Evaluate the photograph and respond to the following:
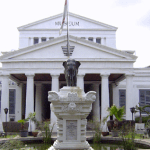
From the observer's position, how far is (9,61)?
34.8 meters

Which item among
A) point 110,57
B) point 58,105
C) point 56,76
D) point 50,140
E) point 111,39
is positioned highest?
point 111,39

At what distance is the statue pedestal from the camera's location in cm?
1132

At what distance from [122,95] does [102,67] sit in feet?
39.3

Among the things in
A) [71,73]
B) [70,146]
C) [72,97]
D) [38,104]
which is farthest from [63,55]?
[70,146]

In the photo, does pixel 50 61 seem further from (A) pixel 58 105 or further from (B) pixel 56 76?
(A) pixel 58 105

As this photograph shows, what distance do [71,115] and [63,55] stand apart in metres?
23.8

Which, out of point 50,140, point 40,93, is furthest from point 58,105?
point 40,93

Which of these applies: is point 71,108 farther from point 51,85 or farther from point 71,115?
point 51,85

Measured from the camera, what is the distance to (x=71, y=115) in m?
11.5

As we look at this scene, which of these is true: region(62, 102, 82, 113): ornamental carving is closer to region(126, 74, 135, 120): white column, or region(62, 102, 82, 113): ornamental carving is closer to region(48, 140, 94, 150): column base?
region(48, 140, 94, 150): column base

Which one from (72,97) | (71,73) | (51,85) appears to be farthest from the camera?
(51,85)

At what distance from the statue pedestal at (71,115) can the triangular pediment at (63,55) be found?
23.5 metres

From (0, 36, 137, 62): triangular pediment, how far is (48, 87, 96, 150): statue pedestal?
77.2 feet

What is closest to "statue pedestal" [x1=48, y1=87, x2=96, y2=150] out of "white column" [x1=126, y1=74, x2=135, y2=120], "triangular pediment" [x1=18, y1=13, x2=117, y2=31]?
"white column" [x1=126, y1=74, x2=135, y2=120]
